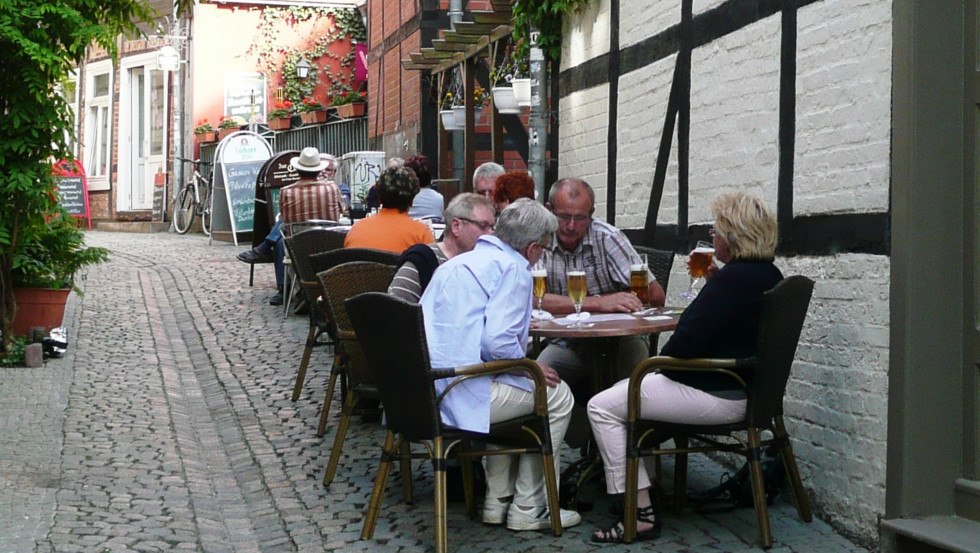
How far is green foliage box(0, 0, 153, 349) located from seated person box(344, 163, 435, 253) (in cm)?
235

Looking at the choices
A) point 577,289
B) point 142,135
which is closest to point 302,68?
point 142,135

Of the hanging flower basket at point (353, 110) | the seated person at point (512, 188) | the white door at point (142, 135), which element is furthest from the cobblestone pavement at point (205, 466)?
the white door at point (142, 135)

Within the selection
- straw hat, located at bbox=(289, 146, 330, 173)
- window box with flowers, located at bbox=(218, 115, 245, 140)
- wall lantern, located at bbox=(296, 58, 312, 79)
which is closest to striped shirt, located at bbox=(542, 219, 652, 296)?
straw hat, located at bbox=(289, 146, 330, 173)

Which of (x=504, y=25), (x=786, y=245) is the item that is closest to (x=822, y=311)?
(x=786, y=245)

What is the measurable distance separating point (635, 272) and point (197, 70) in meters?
19.5

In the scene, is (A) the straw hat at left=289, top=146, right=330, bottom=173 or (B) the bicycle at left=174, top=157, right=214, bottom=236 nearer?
(A) the straw hat at left=289, top=146, right=330, bottom=173

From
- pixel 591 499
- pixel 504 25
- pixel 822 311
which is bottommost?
pixel 591 499

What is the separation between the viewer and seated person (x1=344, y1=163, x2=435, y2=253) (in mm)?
7254

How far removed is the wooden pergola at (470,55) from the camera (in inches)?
432

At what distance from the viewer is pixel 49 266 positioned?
9.02 m

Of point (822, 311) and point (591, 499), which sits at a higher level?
point (822, 311)

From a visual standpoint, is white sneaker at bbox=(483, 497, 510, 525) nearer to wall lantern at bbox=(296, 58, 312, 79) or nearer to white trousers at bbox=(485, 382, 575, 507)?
white trousers at bbox=(485, 382, 575, 507)

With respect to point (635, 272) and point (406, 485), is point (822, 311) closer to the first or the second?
point (635, 272)

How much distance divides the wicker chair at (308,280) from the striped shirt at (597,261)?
1.29 metres
